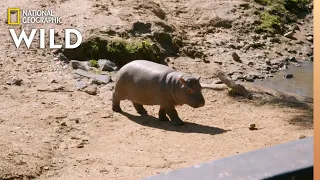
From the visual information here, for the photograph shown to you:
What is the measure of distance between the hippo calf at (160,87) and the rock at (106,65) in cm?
171

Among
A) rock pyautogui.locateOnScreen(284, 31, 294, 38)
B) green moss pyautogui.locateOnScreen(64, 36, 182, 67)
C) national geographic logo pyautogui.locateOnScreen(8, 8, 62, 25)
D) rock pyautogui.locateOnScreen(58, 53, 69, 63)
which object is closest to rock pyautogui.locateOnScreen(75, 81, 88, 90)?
rock pyautogui.locateOnScreen(58, 53, 69, 63)

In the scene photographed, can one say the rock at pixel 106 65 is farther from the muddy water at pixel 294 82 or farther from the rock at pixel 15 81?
the muddy water at pixel 294 82

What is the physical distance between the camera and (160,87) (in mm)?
7398

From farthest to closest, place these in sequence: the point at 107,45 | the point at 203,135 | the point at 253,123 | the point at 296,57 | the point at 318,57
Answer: the point at 296,57, the point at 107,45, the point at 253,123, the point at 203,135, the point at 318,57

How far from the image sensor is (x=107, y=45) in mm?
9969

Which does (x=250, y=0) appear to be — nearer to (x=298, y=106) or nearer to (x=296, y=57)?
(x=296, y=57)

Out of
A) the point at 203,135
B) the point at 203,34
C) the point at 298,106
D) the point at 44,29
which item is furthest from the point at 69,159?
the point at 203,34

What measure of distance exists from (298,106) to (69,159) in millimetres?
3873

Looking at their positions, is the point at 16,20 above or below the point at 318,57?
below

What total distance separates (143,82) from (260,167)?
5.91 metres

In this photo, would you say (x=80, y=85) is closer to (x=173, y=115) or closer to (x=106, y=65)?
(x=106, y=65)

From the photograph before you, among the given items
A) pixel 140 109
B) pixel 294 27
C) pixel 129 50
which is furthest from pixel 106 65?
pixel 294 27

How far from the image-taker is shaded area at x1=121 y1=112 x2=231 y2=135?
7219 mm

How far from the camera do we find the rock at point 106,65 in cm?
959
